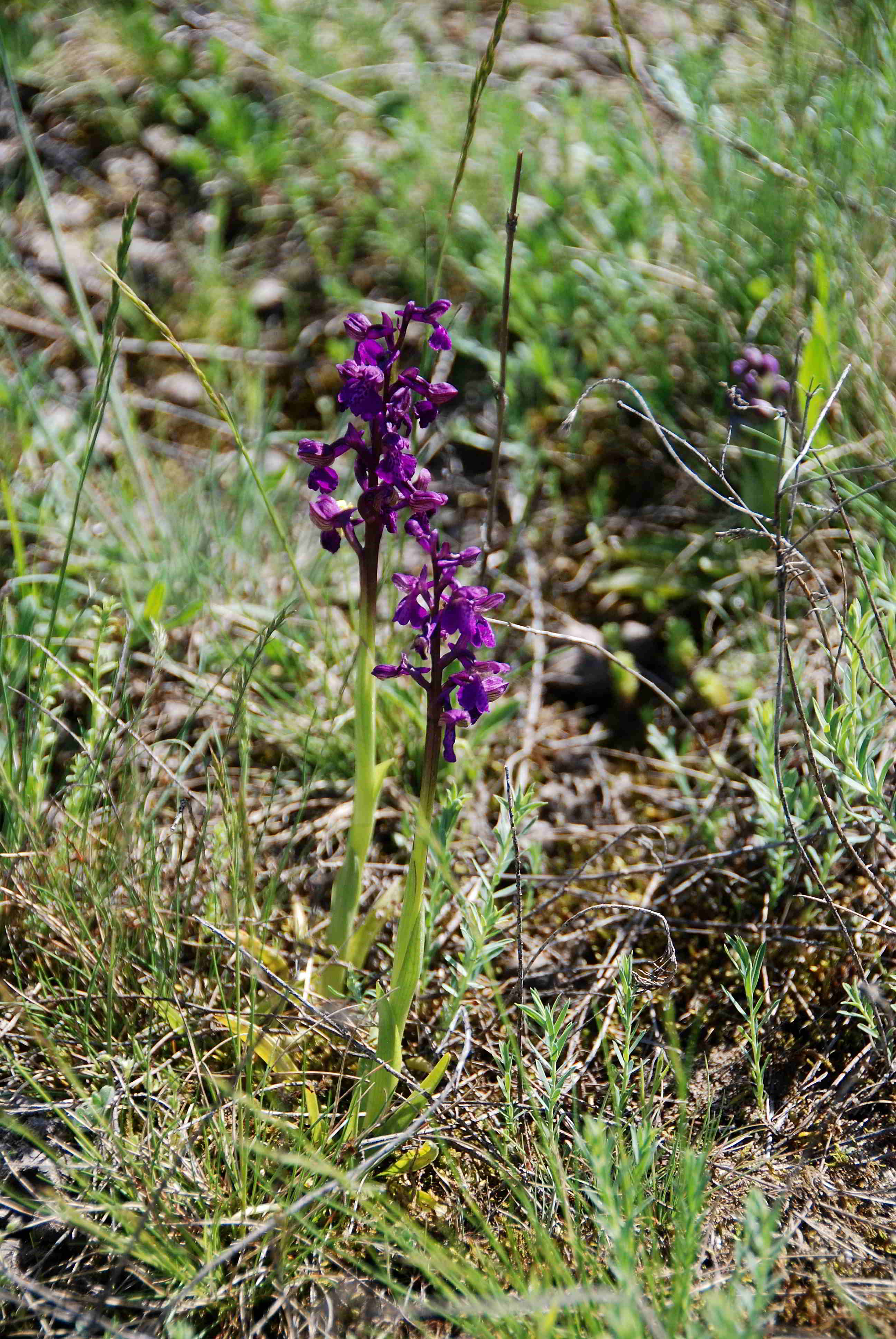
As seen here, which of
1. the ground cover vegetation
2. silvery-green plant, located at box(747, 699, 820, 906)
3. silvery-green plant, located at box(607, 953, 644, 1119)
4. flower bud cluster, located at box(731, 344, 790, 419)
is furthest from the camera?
flower bud cluster, located at box(731, 344, 790, 419)

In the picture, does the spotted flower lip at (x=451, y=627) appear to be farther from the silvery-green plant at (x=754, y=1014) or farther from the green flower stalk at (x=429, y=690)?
the silvery-green plant at (x=754, y=1014)

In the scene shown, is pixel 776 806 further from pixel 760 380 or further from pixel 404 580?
pixel 760 380

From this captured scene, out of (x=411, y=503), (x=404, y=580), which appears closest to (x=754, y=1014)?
(x=404, y=580)

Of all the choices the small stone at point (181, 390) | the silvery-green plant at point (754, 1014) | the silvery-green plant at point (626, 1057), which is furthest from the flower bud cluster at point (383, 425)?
the small stone at point (181, 390)

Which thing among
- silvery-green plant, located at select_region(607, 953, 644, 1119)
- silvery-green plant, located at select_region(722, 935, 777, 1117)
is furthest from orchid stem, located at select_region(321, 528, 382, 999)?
silvery-green plant, located at select_region(722, 935, 777, 1117)

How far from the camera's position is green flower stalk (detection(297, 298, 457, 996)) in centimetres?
163

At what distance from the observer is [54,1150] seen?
1771 mm

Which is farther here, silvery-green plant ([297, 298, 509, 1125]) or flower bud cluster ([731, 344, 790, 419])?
flower bud cluster ([731, 344, 790, 419])

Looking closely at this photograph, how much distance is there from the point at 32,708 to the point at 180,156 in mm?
3128

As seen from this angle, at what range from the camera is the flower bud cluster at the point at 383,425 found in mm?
1615

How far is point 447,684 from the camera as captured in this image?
166cm

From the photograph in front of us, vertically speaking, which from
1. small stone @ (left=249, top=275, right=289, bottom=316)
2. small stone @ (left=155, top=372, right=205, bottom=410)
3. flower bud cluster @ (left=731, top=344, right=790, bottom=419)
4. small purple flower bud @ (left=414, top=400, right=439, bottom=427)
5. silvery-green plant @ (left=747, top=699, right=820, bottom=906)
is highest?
small purple flower bud @ (left=414, top=400, right=439, bottom=427)

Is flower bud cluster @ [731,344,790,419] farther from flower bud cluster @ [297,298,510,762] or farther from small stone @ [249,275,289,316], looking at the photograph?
small stone @ [249,275,289,316]

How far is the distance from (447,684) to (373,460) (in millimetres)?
410
